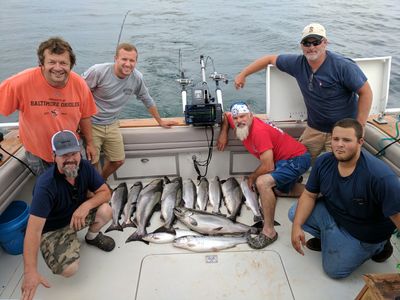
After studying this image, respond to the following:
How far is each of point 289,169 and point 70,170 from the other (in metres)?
2.16

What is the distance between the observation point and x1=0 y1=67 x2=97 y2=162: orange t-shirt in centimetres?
294

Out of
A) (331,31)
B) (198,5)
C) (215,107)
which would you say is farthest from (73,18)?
(215,107)

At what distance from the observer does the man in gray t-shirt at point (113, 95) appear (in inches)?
143

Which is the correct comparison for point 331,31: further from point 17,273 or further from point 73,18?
point 17,273

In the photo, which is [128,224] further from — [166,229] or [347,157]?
[347,157]

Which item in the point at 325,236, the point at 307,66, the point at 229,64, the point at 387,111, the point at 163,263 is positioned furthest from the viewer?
the point at 229,64

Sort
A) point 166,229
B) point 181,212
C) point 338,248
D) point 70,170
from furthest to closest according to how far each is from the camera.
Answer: point 181,212 < point 166,229 < point 338,248 < point 70,170

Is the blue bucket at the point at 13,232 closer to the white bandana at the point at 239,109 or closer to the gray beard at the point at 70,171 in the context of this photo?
the gray beard at the point at 70,171

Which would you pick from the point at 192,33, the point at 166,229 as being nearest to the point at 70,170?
the point at 166,229

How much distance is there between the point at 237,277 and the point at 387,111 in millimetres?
2973

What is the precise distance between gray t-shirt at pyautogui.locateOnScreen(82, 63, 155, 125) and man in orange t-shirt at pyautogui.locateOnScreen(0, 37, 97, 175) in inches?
14.6

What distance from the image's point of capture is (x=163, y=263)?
10.4 ft

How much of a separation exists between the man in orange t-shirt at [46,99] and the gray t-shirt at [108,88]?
0.37 m

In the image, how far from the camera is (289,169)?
365cm
